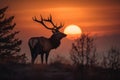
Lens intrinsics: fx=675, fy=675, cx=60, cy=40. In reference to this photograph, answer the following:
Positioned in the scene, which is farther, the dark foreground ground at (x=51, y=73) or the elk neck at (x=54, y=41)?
the elk neck at (x=54, y=41)

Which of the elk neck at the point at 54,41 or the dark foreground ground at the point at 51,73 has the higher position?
the elk neck at the point at 54,41

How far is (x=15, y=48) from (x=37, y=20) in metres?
22.0

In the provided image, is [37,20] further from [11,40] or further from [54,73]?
[11,40]

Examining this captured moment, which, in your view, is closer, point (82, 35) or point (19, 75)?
point (19, 75)

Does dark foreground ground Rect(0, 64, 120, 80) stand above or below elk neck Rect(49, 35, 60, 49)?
below

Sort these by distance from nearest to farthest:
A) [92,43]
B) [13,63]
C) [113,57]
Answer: [13,63]
[113,57]
[92,43]

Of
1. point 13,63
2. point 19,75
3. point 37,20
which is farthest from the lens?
point 37,20

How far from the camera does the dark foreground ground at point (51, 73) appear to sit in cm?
3912

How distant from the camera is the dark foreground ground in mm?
39125

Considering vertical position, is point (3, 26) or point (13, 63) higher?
point (3, 26)

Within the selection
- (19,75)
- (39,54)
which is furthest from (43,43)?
(19,75)

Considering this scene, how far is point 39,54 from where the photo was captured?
155ft

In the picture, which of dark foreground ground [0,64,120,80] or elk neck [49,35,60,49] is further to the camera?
elk neck [49,35,60,49]

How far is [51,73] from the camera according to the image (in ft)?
132
